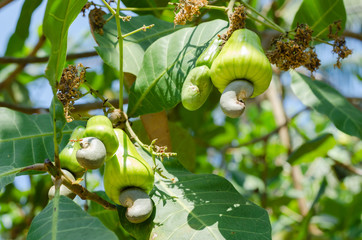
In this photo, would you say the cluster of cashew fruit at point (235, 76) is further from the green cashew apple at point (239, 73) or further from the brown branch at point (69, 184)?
the brown branch at point (69, 184)

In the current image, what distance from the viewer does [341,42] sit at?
51.6 inches

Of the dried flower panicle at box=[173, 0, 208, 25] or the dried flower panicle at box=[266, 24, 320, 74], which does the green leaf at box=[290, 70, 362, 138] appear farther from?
the dried flower panicle at box=[173, 0, 208, 25]

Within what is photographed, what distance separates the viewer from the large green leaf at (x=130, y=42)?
1.42 m

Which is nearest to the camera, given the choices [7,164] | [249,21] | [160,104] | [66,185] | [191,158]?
[66,185]

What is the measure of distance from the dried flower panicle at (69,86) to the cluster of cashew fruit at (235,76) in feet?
0.95

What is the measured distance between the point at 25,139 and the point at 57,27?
18.0 inches

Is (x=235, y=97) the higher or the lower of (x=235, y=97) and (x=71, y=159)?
the higher

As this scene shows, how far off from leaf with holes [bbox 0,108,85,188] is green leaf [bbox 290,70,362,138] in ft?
3.06

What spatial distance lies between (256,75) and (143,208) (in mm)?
388

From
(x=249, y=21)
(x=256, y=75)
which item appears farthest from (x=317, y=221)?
(x=256, y=75)

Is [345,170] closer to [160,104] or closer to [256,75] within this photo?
[160,104]

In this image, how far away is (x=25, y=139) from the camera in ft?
4.38

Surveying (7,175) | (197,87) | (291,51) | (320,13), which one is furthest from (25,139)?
(320,13)

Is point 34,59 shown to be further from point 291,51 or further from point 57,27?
point 291,51
